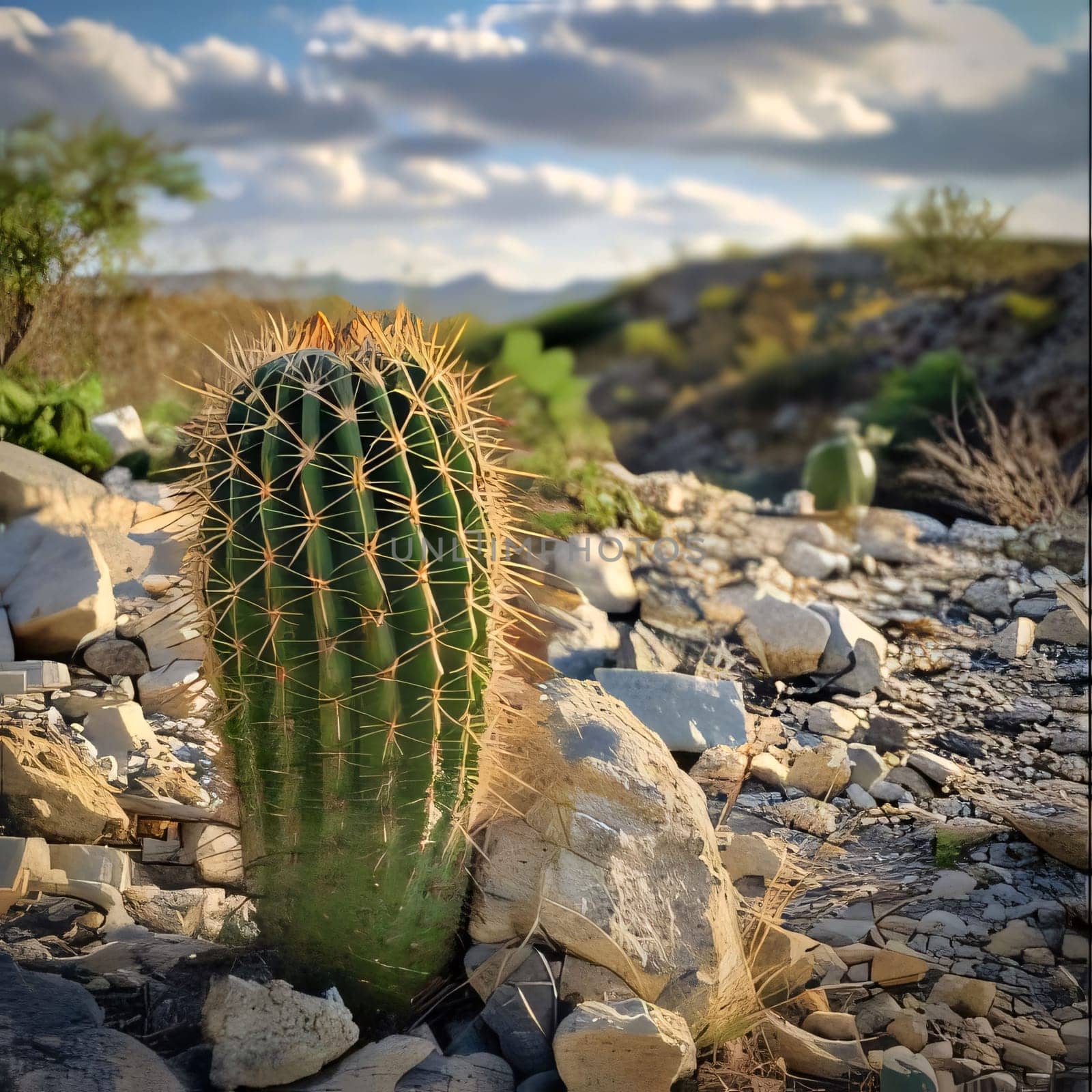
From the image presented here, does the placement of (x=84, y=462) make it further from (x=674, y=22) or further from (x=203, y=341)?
(x=674, y=22)

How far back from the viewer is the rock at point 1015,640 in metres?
1.60

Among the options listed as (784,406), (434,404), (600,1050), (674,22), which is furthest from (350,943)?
(674,22)

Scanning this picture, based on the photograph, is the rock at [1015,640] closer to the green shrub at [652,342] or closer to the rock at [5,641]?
the green shrub at [652,342]

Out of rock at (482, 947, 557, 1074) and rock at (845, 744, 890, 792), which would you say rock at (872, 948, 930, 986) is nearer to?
rock at (845, 744, 890, 792)

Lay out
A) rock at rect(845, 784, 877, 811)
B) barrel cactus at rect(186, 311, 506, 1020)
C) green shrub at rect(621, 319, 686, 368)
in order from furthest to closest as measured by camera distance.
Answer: rock at rect(845, 784, 877, 811) < green shrub at rect(621, 319, 686, 368) < barrel cactus at rect(186, 311, 506, 1020)

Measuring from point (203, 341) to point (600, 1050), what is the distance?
1229mm

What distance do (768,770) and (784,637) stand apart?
0.72 ft

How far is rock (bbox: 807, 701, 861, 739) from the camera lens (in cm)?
161

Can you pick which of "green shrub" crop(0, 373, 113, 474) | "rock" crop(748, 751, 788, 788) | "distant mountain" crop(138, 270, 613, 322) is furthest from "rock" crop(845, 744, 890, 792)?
"green shrub" crop(0, 373, 113, 474)

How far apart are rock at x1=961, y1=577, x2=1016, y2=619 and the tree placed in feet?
4.72

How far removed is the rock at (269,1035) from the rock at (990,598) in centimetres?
116

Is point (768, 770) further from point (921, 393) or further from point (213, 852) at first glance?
point (213, 852)

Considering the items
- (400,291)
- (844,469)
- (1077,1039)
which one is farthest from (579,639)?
(1077,1039)

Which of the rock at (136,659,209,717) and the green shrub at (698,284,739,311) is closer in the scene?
the green shrub at (698,284,739,311)
